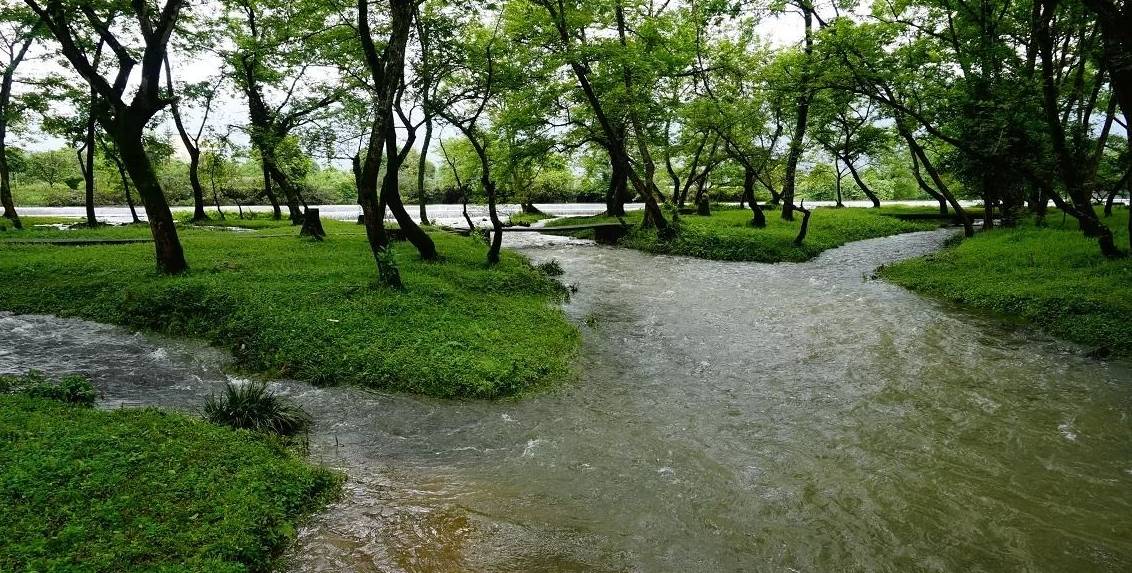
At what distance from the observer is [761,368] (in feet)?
33.7

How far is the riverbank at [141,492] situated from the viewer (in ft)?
14.2

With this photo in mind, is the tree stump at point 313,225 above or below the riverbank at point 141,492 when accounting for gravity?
above

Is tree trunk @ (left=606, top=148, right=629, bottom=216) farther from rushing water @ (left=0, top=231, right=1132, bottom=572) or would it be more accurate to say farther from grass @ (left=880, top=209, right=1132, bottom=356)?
rushing water @ (left=0, top=231, right=1132, bottom=572)

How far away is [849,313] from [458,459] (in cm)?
1128

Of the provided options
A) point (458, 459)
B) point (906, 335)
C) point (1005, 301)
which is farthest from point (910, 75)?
point (458, 459)

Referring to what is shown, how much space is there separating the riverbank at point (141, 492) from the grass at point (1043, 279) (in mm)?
14111

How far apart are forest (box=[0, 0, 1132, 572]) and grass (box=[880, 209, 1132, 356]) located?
12cm

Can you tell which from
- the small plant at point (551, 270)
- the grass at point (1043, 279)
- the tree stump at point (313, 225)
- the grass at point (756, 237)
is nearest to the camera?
the grass at point (1043, 279)

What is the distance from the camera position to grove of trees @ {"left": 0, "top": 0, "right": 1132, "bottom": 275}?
44.6ft

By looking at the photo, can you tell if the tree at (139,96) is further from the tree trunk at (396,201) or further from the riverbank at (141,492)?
the riverbank at (141,492)

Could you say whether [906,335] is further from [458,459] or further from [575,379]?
[458,459]

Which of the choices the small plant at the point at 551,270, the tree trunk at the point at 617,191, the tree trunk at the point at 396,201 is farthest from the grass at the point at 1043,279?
the tree trunk at the point at 617,191

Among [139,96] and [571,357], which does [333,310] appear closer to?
[571,357]

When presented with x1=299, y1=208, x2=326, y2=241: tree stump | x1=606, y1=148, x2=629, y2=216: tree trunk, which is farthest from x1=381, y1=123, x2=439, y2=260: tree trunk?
x1=606, y1=148, x2=629, y2=216: tree trunk
